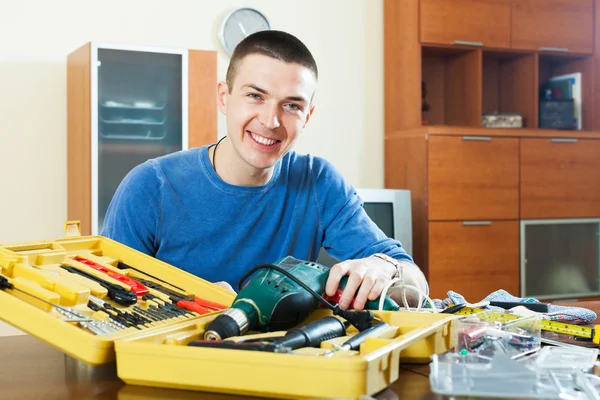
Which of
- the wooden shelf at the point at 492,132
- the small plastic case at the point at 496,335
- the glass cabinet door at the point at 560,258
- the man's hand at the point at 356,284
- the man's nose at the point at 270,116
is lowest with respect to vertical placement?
the glass cabinet door at the point at 560,258

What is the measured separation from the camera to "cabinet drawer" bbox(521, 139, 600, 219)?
3.91 meters

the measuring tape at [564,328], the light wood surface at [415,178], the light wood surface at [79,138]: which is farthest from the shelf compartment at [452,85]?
the measuring tape at [564,328]

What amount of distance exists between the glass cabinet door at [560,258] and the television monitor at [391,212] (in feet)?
2.51

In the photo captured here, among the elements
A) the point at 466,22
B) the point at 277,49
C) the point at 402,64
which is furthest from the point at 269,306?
the point at 466,22

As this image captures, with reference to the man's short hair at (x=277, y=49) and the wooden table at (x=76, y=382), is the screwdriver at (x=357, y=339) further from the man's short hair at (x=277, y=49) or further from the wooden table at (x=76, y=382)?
the man's short hair at (x=277, y=49)

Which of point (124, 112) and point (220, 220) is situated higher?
point (124, 112)

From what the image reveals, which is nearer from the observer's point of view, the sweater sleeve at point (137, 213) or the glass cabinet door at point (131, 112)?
the sweater sleeve at point (137, 213)

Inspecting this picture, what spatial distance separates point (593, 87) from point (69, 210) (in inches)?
119

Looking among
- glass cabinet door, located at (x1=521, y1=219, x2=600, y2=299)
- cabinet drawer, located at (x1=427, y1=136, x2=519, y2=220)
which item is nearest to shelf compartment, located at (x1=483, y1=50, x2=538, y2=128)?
cabinet drawer, located at (x1=427, y1=136, x2=519, y2=220)

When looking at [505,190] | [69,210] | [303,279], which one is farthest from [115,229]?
[505,190]

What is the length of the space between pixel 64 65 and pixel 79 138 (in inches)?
17.6

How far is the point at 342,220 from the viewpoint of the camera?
171 cm

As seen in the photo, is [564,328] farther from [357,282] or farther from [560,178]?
[560,178]

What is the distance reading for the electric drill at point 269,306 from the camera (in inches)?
36.1
